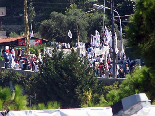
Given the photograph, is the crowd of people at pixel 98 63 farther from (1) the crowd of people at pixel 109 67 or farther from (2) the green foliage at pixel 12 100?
(2) the green foliage at pixel 12 100

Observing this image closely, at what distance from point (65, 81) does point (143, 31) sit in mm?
20829

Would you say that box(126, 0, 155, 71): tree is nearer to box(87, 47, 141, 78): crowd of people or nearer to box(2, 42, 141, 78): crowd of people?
box(2, 42, 141, 78): crowd of people

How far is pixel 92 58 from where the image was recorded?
31.4 metres

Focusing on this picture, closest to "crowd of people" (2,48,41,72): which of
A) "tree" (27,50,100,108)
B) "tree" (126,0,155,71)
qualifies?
"tree" (27,50,100,108)

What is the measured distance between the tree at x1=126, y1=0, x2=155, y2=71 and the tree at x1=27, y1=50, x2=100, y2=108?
19113 mm

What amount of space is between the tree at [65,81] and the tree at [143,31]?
62.7 ft

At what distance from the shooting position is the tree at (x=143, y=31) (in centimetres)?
682

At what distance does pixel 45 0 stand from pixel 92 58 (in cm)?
4618

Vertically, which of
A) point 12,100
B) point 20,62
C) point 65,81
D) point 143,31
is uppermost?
point 143,31

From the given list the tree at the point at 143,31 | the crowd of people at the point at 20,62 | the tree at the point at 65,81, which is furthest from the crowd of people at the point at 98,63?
the tree at the point at 143,31

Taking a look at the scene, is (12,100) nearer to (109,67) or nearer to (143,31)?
(143,31)

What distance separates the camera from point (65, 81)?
91.0 feet

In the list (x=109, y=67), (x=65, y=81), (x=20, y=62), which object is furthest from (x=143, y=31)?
(x=20, y=62)

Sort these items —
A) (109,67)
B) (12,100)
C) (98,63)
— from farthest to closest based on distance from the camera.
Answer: (98,63), (109,67), (12,100)
